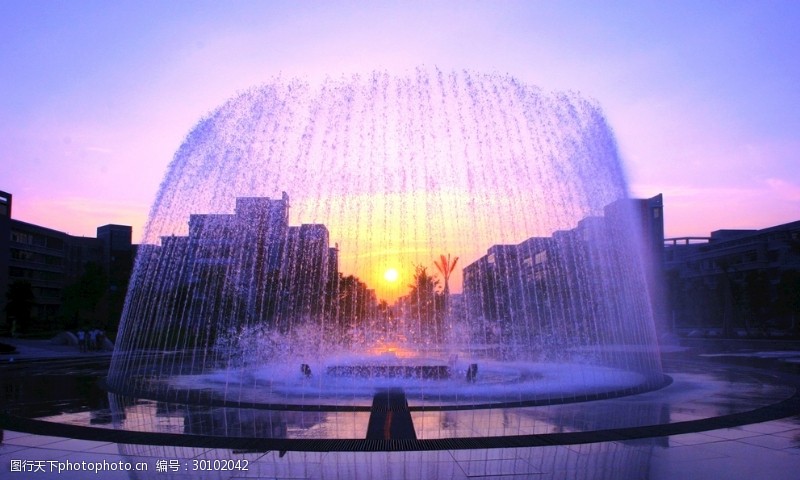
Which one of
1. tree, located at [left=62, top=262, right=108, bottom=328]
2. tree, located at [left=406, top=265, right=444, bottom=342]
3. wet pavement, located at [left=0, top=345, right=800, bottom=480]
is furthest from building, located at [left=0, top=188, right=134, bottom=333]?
wet pavement, located at [left=0, top=345, right=800, bottom=480]

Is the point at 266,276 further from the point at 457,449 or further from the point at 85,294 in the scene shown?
the point at 457,449

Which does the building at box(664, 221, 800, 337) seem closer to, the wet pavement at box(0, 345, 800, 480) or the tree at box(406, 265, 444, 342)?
the tree at box(406, 265, 444, 342)

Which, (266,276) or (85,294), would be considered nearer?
(266,276)

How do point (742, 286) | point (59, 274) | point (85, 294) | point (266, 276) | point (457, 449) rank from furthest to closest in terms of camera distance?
point (59, 274), point (742, 286), point (85, 294), point (266, 276), point (457, 449)

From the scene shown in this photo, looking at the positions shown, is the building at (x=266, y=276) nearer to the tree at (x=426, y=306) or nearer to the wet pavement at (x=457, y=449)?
the tree at (x=426, y=306)

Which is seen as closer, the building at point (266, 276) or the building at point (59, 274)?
the building at point (266, 276)

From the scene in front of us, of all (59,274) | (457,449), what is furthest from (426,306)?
(59,274)

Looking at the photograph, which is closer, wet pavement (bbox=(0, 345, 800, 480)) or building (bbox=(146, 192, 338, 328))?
wet pavement (bbox=(0, 345, 800, 480))

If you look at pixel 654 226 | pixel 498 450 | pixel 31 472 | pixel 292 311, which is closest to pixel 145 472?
pixel 31 472

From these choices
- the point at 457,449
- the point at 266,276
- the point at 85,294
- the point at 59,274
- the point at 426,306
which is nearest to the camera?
the point at 457,449

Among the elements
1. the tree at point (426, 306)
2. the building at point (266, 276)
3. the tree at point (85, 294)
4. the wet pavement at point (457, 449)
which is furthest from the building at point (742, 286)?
the tree at point (85, 294)

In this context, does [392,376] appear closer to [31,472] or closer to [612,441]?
[612,441]

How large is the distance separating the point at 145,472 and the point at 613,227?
1528 cm

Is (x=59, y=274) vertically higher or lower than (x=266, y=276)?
higher
